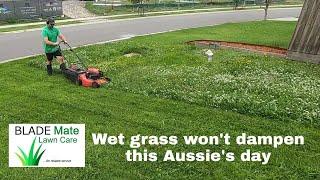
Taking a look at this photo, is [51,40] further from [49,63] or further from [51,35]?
[49,63]

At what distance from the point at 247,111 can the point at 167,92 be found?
8.18 ft

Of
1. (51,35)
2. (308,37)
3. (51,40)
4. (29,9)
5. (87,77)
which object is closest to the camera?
(87,77)

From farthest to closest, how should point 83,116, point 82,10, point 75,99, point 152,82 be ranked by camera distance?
point 82,10
point 152,82
point 75,99
point 83,116

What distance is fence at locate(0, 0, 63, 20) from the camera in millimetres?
35250

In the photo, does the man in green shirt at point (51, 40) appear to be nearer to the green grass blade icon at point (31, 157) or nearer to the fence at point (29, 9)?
the green grass blade icon at point (31, 157)

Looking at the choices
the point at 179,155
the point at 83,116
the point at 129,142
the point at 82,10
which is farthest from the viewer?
the point at 82,10

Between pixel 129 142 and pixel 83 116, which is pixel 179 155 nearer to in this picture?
pixel 129 142

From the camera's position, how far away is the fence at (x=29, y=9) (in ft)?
116

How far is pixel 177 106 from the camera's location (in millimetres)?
11531

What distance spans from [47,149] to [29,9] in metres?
30.8

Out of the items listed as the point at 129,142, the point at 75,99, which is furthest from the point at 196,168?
the point at 75,99

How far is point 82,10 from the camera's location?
148 feet

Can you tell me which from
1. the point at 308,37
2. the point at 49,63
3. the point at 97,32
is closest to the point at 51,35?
the point at 49,63

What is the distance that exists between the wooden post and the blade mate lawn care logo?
37.0 feet
